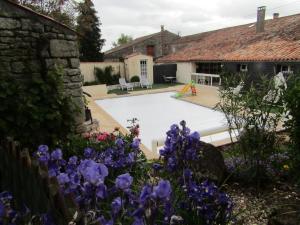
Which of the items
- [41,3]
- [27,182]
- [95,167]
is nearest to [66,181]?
[95,167]

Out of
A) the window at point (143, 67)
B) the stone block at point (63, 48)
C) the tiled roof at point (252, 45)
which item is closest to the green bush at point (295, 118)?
the stone block at point (63, 48)

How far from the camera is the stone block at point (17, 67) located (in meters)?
4.80

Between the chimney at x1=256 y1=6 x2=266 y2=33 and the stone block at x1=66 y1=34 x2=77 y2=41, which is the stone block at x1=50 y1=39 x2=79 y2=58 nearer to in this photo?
the stone block at x1=66 y1=34 x2=77 y2=41

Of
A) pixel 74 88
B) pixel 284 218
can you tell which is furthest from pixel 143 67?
pixel 284 218

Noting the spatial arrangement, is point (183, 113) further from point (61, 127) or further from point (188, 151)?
point (188, 151)

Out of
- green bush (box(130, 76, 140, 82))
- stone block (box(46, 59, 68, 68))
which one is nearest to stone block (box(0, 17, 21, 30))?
stone block (box(46, 59, 68, 68))

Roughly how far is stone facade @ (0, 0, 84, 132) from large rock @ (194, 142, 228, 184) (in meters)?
2.71

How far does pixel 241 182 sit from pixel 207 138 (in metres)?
4.10

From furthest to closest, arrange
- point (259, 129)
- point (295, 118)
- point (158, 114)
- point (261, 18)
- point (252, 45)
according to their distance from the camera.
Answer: point (261, 18), point (252, 45), point (158, 114), point (259, 129), point (295, 118)

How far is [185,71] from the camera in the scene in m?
23.3

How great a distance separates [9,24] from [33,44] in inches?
19.0

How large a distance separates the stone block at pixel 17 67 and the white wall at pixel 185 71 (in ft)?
61.0

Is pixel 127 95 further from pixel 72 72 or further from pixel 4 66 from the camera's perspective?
pixel 4 66

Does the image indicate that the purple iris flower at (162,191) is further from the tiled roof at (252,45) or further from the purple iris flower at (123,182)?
the tiled roof at (252,45)
